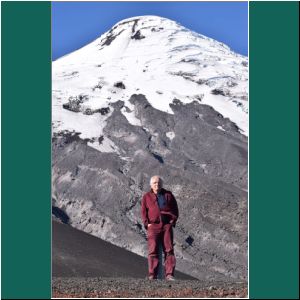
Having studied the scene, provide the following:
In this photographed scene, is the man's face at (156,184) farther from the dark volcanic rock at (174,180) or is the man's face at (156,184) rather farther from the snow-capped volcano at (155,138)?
the snow-capped volcano at (155,138)

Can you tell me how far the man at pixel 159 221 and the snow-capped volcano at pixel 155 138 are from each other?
43.5 ft

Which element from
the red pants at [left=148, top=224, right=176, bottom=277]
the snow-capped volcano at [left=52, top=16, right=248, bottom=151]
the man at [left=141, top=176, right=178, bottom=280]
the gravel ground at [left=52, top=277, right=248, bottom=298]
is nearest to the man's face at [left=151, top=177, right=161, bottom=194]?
the man at [left=141, top=176, right=178, bottom=280]

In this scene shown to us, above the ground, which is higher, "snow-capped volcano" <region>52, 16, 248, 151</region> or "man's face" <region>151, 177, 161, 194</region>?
"man's face" <region>151, 177, 161, 194</region>

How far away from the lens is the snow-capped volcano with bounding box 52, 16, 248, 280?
25.0m

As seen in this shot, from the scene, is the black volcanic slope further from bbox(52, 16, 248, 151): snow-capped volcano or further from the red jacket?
bbox(52, 16, 248, 151): snow-capped volcano

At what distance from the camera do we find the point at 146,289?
6711 millimetres

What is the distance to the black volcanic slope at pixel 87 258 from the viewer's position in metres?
11.2

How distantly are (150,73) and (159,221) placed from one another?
27416 mm

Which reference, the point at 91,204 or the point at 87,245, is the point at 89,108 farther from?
the point at 87,245

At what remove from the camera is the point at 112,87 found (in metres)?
34.2

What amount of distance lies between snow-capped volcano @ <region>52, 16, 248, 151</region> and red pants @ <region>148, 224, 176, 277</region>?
2439 centimetres

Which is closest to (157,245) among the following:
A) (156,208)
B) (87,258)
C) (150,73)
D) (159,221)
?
(159,221)

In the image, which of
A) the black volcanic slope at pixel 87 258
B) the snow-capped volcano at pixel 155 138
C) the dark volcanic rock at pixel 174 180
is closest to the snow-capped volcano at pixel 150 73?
the snow-capped volcano at pixel 155 138

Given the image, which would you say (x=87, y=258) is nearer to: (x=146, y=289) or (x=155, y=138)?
(x=146, y=289)
